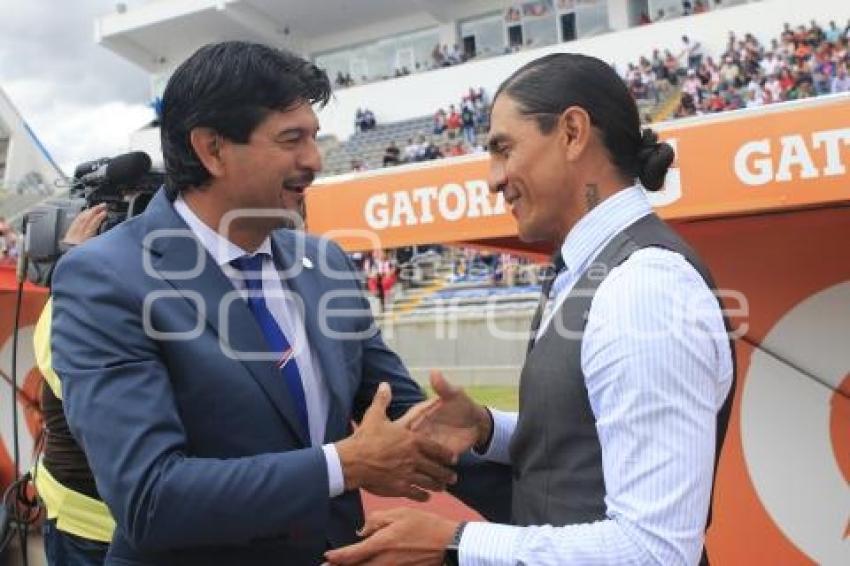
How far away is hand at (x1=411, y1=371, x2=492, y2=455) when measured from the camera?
5.67 ft

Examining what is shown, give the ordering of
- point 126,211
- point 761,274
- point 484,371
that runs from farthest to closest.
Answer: point 484,371 < point 761,274 < point 126,211

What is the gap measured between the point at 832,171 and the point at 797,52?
18964mm

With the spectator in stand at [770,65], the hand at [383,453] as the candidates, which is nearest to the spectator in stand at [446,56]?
the spectator in stand at [770,65]

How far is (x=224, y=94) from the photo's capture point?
1.61 m

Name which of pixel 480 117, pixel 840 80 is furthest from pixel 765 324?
pixel 480 117

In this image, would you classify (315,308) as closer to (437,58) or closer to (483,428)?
(483,428)

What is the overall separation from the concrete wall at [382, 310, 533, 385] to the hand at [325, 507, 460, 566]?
12.7 m

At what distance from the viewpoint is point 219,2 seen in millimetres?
29719

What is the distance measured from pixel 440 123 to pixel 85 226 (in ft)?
74.7

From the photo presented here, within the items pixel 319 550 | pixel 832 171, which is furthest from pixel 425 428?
pixel 832 171

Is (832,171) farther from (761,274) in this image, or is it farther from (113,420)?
(113,420)

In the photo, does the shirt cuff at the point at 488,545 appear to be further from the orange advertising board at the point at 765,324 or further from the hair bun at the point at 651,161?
the orange advertising board at the point at 765,324

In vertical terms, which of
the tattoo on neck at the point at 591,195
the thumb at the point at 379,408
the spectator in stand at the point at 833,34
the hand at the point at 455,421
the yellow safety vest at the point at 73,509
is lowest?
the yellow safety vest at the point at 73,509

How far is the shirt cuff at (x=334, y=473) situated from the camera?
4.75ft
